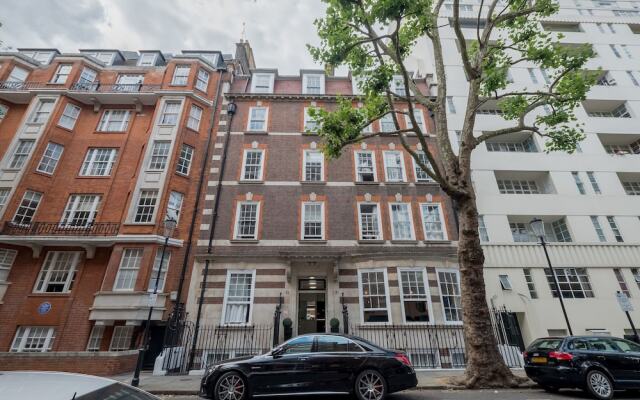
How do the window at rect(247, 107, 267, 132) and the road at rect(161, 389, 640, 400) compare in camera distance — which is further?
the window at rect(247, 107, 267, 132)

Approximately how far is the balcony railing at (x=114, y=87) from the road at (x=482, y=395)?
778 inches

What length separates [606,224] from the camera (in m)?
17.2

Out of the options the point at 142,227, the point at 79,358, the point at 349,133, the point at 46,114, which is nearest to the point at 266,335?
the point at 79,358

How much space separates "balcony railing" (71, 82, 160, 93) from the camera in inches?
773

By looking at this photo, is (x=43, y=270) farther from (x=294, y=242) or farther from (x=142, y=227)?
(x=294, y=242)

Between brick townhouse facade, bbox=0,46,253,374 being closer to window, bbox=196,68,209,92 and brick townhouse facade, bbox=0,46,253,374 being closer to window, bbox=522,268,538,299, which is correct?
window, bbox=196,68,209,92

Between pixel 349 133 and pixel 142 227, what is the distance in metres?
12.5

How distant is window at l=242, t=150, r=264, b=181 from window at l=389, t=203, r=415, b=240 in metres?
8.27

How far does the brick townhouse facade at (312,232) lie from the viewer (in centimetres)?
1393

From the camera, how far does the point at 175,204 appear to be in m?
16.7

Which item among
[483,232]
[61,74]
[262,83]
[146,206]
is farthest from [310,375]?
[61,74]

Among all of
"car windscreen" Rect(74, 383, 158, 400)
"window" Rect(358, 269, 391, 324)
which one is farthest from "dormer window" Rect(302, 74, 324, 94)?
"car windscreen" Rect(74, 383, 158, 400)

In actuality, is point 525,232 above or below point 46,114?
below

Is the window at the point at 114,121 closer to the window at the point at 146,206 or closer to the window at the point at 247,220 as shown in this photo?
the window at the point at 146,206
